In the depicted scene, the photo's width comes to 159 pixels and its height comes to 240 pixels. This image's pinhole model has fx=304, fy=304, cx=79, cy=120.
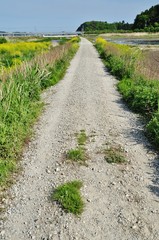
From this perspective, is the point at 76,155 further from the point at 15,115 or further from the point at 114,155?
the point at 15,115

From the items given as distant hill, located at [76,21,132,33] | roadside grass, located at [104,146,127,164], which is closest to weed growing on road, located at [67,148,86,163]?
roadside grass, located at [104,146,127,164]

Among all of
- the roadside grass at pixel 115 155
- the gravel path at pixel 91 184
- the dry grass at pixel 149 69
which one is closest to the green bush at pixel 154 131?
the gravel path at pixel 91 184

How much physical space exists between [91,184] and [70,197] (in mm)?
620

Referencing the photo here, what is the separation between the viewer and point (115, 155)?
20.5 feet

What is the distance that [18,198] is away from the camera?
485 cm

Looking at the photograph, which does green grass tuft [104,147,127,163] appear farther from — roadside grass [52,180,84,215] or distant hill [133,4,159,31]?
distant hill [133,4,159,31]

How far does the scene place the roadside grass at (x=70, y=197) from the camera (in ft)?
14.7

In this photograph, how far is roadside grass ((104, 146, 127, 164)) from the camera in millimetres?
6017

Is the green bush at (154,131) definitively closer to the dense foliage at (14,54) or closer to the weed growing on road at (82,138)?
the weed growing on road at (82,138)

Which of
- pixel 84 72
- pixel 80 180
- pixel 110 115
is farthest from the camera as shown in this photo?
pixel 84 72

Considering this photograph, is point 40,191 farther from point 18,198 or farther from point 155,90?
point 155,90

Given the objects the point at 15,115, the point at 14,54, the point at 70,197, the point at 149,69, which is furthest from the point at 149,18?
the point at 70,197

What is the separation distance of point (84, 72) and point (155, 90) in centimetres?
936

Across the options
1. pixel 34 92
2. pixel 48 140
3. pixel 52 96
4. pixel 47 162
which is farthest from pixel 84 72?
pixel 47 162
